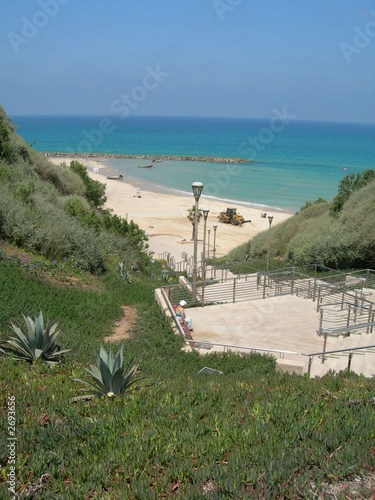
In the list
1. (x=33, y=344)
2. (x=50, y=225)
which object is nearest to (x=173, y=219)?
(x=50, y=225)

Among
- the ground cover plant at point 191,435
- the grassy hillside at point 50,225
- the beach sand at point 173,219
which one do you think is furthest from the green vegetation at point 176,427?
the beach sand at point 173,219

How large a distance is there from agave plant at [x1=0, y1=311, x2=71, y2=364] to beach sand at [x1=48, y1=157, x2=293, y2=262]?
2183 cm

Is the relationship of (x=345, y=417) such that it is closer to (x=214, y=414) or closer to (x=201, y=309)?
(x=214, y=414)

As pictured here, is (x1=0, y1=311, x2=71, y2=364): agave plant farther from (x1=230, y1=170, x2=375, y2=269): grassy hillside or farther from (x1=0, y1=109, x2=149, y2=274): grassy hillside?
(x1=230, y1=170, x2=375, y2=269): grassy hillside

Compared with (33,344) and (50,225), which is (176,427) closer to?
(33,344)

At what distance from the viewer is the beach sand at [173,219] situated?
34250 millimetres

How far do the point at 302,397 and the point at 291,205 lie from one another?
49629 millimetres

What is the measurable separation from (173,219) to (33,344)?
118ft

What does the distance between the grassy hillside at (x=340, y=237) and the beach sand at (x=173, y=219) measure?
8071 mm

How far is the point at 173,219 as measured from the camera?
4344 cm

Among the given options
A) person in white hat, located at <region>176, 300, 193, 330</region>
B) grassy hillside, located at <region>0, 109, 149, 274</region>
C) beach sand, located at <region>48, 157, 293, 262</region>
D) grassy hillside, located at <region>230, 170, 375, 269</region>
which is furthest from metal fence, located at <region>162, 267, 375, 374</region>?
beach sand, located at <region>48, 157, 293, 262</region>

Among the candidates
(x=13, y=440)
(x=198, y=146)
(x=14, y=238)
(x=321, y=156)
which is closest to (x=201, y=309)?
(x=14, y=238)

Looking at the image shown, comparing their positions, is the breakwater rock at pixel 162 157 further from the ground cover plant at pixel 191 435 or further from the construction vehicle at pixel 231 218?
the ground cover plant at pixel 191 435

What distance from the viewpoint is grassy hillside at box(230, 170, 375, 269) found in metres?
20.4
